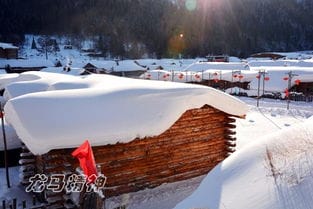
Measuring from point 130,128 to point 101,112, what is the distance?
83cm

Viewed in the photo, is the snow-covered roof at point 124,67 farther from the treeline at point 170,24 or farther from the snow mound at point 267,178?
the snow mound at point 267,178

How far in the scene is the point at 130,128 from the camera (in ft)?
28.6

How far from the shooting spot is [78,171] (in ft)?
24.0

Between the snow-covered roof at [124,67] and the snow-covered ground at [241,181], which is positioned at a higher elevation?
the snow-covered roof at [124,67]

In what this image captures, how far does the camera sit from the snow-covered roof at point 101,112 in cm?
784

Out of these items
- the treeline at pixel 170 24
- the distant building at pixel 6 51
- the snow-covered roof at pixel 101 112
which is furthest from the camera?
the treeline at pixel 170 24

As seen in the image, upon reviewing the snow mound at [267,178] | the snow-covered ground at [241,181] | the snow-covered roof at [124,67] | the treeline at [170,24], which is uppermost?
the treeline at [170,24]

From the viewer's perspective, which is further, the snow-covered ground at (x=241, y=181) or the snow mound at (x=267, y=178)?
the snow-covered ground at (x=241, y=181)

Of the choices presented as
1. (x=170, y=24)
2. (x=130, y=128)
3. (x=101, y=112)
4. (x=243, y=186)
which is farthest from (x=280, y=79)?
(x=170, y=24)

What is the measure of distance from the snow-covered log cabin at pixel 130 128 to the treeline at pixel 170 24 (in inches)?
2897

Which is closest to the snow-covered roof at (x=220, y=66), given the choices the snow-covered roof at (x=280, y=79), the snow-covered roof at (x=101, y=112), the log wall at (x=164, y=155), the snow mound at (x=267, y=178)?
the snow-covered roof at (x=280, y=79)

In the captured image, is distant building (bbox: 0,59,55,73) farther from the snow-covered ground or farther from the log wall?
the log wall

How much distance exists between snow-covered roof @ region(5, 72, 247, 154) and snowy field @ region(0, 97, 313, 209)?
1717mm

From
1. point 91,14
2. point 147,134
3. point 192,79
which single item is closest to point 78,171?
point 147,134
